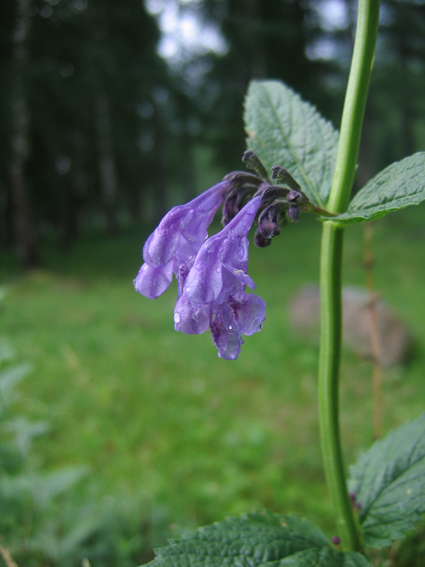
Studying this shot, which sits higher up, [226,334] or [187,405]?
[187,405]

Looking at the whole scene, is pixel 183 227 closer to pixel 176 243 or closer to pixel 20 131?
pixel 176 243

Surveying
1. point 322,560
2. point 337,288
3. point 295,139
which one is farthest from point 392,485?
point 295,139

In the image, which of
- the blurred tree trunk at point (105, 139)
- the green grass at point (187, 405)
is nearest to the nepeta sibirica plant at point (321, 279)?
the green grass at point (187, 405)

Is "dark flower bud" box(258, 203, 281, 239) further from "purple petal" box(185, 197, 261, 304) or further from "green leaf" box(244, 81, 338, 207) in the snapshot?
"green leaf" box(244, 81, 338, 207)

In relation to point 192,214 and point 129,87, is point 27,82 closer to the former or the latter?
point 129,87

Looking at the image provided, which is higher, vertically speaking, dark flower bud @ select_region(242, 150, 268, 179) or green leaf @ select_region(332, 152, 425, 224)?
dark flower bud @ select_region(242, 150, 268, 179)

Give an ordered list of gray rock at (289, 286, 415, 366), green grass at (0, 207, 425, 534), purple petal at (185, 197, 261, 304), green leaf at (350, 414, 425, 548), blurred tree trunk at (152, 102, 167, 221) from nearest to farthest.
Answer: purple petal at (185, 197, 261, 304)
green leaf at (350, 414, 425, 548)
green grass at (0, 207, 425, 534)
gray rock at (289, 286, 415, 366)
blurred tree trunk at (152, 102, 167, 221)

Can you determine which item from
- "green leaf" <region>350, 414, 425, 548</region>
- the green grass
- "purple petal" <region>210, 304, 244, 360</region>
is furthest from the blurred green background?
"purple petal" <region>210, 304, 244, 360</region>
